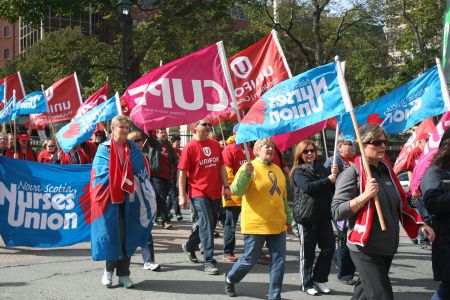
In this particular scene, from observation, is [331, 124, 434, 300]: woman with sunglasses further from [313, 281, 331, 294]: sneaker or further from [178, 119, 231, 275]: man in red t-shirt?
[178, 119, 231, 275]: man in red t-shirt

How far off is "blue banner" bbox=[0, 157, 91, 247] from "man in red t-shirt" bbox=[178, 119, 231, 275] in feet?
5.23

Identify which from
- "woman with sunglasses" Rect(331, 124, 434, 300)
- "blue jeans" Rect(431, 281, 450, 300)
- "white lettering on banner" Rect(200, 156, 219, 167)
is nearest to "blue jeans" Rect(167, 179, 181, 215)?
"white lettering on banner" Rect(200, 156, 219, 167)

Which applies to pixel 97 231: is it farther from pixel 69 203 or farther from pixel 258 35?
pixel 258 35

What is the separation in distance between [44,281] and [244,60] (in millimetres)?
3897

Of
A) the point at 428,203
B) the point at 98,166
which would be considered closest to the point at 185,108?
the point at 98,166

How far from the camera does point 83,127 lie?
838 cm

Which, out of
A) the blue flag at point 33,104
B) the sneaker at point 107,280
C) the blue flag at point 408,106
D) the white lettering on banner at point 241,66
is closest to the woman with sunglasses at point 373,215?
the blue flag at point 408,106

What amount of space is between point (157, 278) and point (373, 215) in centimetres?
306

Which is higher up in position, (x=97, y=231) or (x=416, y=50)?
(x=416, y=50)

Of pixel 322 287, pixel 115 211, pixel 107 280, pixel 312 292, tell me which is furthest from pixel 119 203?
pixel 322 287

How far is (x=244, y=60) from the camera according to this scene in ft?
26.4

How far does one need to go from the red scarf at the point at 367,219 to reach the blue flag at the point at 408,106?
2.58 meters

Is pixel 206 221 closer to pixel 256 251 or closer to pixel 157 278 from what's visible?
pixel 157 278

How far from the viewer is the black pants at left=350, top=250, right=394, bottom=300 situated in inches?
156
